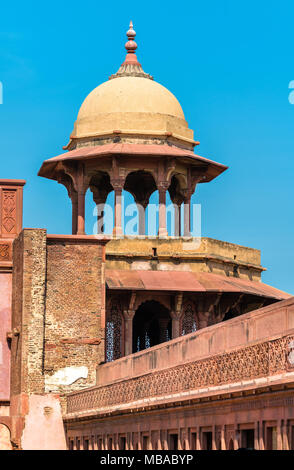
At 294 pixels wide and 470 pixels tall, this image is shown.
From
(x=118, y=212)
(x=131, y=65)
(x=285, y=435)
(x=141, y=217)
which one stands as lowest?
(x=285, y=435)

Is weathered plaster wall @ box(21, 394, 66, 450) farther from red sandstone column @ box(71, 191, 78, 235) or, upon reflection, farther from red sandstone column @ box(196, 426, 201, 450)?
red sandstone column @ box(196, 426, 201, 450)

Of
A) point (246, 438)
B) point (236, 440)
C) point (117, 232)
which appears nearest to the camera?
point (246, 438)

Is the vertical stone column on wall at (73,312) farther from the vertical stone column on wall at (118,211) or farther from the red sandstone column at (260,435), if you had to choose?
the red sandstone column at (260,435)

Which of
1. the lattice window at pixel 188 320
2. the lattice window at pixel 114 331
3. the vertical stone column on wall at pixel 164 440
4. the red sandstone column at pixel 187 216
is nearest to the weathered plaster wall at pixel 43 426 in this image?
the lattice window at pixel 114 331

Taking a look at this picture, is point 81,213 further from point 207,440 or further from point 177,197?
point 207,440

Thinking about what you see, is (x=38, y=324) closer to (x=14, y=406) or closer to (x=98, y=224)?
(x=14, y=406)

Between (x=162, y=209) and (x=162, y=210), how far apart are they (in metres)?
0.07

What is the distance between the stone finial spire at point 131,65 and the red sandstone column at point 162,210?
14.3 feet

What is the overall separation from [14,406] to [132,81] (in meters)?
12.6

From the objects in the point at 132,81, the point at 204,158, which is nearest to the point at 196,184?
the point at 204,158

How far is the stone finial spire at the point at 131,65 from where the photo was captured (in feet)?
135

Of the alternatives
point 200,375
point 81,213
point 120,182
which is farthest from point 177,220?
point 200,375

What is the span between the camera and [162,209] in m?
38.7

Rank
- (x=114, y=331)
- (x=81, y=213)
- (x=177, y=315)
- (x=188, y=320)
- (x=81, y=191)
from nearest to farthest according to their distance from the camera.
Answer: (x=114, y=331)
(x=177, y=315)
(x=188, y=320)
(x=81, y=213)
(x=81, y=191)
